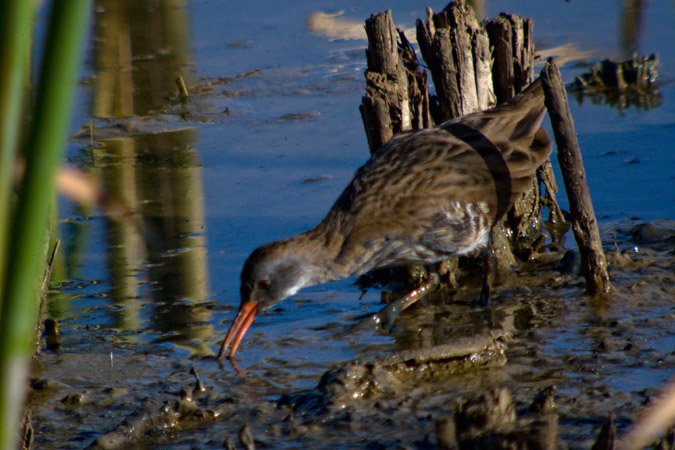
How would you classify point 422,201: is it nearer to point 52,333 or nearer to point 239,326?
point 239,326

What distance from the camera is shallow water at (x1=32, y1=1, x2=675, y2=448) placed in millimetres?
3250

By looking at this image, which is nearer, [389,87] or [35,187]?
[35,187]

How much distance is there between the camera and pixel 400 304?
4270 mm

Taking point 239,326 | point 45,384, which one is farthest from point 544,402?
point 45,384

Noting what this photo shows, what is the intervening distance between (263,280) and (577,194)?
159 cm

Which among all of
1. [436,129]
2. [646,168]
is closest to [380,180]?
[436,129]

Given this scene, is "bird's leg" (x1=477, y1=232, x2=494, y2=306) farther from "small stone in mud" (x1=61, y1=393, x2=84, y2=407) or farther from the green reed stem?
the green reed stem

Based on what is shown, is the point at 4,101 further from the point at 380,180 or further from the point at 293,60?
the point at 293,60

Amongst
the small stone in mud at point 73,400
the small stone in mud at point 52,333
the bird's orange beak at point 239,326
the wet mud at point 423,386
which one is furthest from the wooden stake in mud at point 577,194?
the small stone in mud at point 52,333

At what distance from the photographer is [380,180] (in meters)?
4.38

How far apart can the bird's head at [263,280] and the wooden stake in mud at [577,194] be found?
4.54 feet

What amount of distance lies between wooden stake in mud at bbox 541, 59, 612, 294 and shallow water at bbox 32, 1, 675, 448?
6.3 inches

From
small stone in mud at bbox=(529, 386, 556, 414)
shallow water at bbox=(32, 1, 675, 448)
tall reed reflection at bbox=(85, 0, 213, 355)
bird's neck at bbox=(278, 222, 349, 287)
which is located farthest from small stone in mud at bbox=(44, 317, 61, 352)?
small stone in mud at bbox=(529, 386, 556, 414)

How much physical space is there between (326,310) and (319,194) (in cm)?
152
